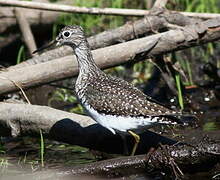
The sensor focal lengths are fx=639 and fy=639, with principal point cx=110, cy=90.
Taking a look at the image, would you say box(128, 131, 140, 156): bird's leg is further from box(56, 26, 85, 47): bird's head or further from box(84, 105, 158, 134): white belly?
box(56, 26, 85, 47): bird's head

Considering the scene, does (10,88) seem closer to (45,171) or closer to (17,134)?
(17,134)

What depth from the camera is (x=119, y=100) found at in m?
6.53

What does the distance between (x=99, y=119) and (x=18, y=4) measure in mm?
2480

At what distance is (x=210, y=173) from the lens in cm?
636

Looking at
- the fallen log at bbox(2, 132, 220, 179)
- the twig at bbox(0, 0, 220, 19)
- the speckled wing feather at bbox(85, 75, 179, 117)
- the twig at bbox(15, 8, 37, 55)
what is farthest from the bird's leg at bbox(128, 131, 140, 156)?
the twig at bbox(15, 8, 37, 55)

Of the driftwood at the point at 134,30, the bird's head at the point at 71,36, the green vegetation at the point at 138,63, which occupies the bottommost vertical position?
the green vegetation at the point at 138,63

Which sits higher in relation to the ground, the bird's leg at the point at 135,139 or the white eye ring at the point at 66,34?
the white eye ring at the point at 66,34

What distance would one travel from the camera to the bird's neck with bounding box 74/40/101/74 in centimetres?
706

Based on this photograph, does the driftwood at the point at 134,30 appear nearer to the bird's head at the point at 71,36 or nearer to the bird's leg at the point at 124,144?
the bird's head at the point at 71,36

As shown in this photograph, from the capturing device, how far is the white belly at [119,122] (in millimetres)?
6352

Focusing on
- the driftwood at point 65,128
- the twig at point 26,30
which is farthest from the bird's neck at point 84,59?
the twig at point 26,30

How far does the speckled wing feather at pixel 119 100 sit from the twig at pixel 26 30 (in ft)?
11.1

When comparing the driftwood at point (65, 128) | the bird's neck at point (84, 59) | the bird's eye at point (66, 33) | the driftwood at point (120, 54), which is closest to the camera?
the driftwood at point (65, 128)

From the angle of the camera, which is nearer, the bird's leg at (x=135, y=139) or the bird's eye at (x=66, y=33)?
the bird's leg at (x=135, y=139)
